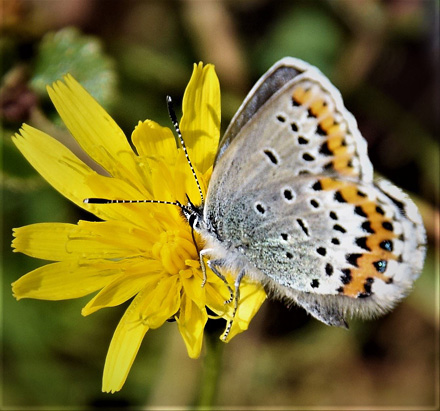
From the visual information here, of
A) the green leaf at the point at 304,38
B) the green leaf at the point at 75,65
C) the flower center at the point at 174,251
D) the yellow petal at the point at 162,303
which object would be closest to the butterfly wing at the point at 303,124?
the flower center at the point at 174,251

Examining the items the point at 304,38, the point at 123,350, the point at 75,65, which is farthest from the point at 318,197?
the point at 304,38

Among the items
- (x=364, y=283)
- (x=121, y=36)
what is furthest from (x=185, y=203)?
(x=121, y=36)

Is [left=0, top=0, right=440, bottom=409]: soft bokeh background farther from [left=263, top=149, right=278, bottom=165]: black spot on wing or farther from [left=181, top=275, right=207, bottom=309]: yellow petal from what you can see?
[left=263, top=149, right=278, bottom=165]: black spot on wing

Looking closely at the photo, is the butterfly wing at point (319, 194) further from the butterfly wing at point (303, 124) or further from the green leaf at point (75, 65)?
the green leaf at point (75, 65)

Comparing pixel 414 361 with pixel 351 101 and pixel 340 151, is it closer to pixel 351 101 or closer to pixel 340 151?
pixel 351 101

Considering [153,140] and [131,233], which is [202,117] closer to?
[153,140]

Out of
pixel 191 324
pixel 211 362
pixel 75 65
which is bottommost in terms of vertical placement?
pixel 211 362

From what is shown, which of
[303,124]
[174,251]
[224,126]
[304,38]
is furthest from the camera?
[304,38]
